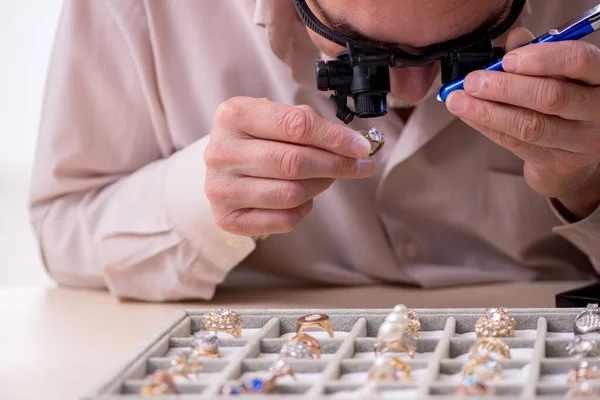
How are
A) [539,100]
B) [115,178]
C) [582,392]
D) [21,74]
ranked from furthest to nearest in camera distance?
[21,74], [115,178], [539,100], [582,392]

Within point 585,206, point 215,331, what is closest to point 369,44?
point 215,331

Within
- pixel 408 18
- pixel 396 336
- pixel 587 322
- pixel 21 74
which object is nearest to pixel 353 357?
pixel 396 336

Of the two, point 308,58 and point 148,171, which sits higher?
point 308,58

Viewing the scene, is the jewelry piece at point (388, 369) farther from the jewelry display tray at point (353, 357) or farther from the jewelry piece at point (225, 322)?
the jewelry piece at point (225, 322)

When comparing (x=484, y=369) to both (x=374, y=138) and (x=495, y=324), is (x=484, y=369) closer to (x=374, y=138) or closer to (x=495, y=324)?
(x=495, y=324)

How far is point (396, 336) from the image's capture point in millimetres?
922

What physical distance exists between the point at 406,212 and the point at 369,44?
0.55 m

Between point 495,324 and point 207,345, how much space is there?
1.12 ft

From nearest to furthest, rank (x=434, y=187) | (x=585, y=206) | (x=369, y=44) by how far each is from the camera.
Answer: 1. (x=369, y=44)
2. (x=585, y=206)
3. (x=434, y=187)

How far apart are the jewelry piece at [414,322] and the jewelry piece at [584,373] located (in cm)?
22

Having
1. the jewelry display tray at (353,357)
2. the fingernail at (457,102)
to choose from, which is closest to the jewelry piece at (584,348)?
the jewelry display tray at (353,357)

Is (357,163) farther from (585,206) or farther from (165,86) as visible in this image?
(165,86)

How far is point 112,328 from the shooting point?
55.4 inches

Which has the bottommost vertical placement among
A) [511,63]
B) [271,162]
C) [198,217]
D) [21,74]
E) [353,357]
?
[353,357]
